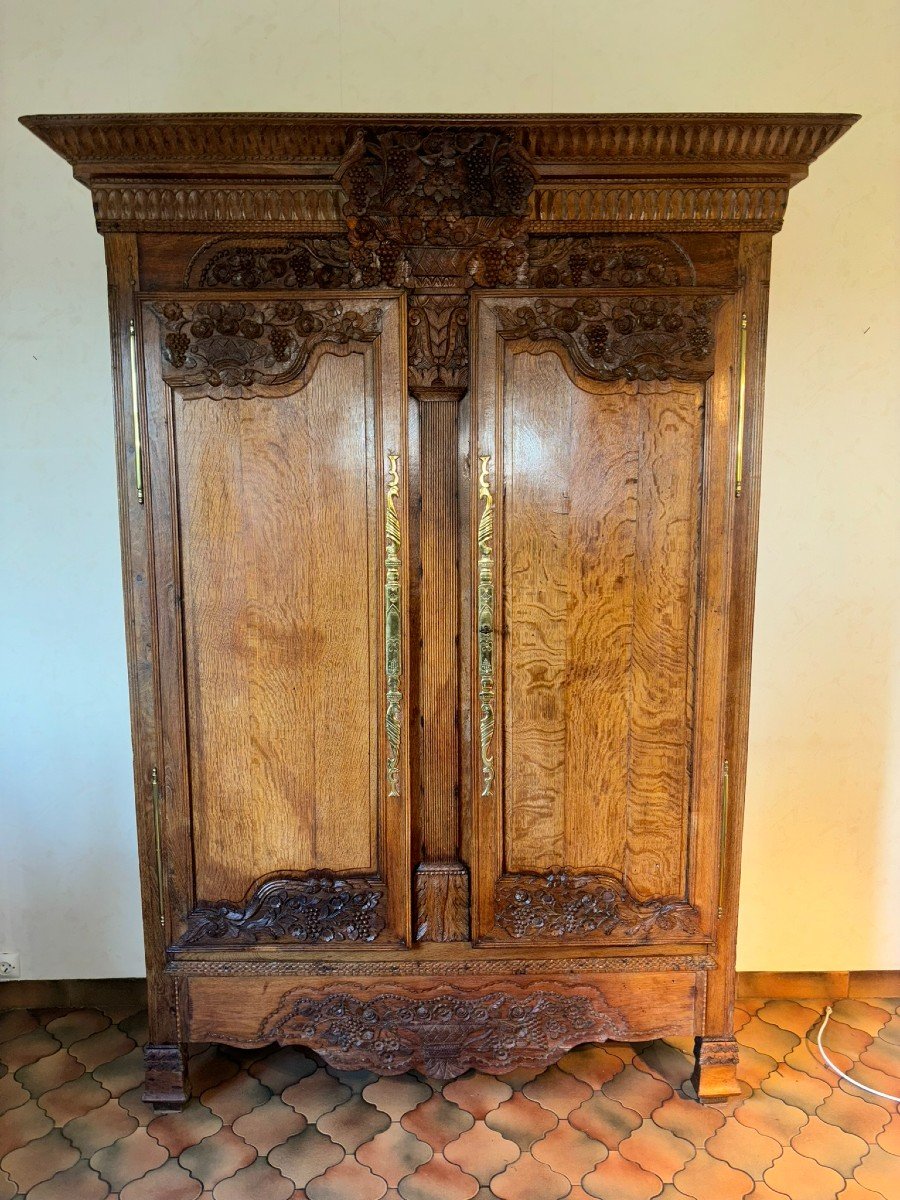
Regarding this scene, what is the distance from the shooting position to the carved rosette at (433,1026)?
1.72 meters

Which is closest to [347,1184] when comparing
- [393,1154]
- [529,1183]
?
[393,1154]

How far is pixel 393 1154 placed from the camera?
5.45 feet

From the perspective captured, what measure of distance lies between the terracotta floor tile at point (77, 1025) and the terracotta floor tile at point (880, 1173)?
17.5 inches

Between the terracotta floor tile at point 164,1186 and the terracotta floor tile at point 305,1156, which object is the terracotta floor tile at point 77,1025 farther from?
the terracotta floor tile at point 305,1156

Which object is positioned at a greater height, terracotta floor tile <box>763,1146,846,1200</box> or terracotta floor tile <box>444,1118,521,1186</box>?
terracotta floor tile <box>444,1118,521,1186</box>

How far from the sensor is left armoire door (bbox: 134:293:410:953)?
159 centimetres

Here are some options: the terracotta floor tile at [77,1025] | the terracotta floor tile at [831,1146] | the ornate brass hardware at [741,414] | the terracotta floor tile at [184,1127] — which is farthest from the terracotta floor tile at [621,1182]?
the ornate brass hardware at [741,414]

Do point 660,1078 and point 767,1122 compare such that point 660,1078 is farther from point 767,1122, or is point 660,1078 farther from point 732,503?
point 732,503

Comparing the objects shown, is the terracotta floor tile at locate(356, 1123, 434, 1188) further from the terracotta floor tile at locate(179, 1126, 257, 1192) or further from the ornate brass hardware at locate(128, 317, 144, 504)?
the ornate brass hardware at locate(128, 317, 144, 504)

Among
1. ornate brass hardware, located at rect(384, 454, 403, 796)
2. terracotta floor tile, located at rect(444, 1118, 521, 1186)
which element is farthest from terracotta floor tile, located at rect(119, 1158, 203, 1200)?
ornate brass hardware, located at rect(384, 454, 403, 796)

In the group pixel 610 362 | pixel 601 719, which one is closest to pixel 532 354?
pixel 610 362

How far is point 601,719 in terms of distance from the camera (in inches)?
66.7

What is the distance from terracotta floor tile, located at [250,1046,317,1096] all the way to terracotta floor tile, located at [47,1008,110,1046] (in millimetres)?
498

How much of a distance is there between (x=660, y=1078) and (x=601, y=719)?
953mm
